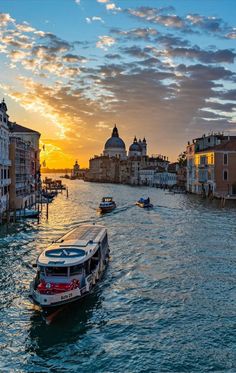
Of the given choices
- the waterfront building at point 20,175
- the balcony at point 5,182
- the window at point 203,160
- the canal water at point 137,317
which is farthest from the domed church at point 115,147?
the canal water at point 137,317

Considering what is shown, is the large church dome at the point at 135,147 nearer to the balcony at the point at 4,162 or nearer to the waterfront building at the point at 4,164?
the waterfront building at the point at 4,164

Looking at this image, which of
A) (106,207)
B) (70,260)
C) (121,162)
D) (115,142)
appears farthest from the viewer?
(115,142)

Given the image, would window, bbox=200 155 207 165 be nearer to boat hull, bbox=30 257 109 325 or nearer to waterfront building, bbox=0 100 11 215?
waterfront building, bbox=0 100 11 215

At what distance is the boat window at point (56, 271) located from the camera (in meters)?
13.4

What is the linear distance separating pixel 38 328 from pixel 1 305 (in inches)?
85.1

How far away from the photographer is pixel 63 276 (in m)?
13.4

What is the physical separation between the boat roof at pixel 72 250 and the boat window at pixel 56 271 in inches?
5.3

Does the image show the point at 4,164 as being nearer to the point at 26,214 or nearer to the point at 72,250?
the point at 26,214

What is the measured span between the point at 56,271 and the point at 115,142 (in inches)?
6719

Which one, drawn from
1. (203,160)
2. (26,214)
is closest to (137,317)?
(26,214)

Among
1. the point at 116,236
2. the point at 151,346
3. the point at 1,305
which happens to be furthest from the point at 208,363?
the point at 116,236

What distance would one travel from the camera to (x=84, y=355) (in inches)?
412

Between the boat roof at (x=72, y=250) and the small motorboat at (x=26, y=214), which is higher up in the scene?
the boat roof at (x=72, y=250)

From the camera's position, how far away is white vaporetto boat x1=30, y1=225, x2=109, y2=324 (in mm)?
12562
